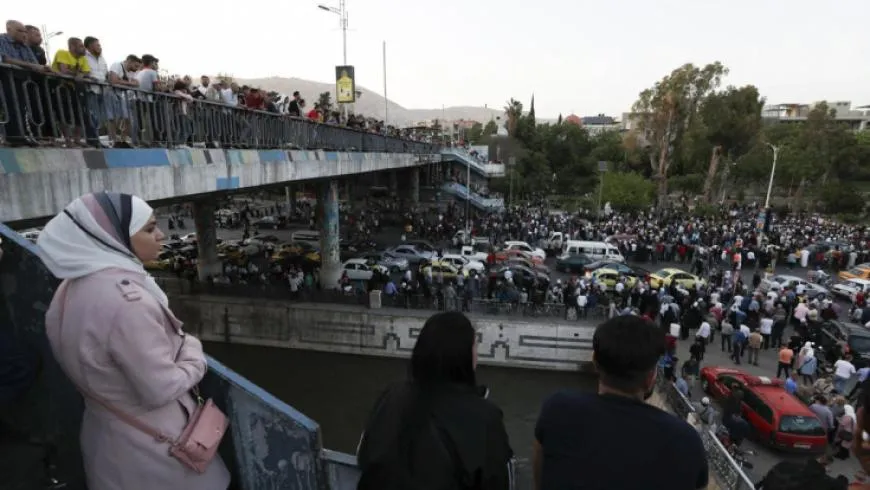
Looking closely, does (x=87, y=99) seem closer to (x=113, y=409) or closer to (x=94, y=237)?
(x=94, y=237)

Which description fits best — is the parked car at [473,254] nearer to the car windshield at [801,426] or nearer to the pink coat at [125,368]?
the car windshield at [801,426]

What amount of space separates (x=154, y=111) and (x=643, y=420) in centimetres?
843

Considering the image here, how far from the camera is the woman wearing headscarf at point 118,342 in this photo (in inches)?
73.5

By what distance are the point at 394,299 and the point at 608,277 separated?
31.2 feet

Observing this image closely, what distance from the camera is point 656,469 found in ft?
5.84

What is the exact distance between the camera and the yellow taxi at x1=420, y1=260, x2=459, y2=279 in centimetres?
2093

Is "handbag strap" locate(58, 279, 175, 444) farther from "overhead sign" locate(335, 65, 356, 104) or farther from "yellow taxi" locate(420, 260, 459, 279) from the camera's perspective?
"overhead sign" locate(335, 65, 356, 104)

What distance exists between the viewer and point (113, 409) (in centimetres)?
200

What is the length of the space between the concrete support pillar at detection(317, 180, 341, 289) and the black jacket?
2067cm

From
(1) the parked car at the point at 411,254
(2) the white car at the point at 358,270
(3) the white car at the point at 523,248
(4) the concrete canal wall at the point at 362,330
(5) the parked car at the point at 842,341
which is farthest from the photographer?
(3) the white car at the point at 523,248

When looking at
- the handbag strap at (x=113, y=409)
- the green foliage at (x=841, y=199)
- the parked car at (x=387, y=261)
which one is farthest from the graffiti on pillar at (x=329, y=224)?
the green foliage at (x=841, y=199)

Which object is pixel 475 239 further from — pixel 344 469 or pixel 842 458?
pixel 344 469

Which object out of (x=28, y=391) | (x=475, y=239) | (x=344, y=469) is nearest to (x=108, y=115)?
(x=28, y=391)

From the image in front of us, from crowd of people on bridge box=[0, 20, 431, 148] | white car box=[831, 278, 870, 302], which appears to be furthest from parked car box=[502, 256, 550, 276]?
crowd of people on bridge box=[0, 20, 431, 148]
